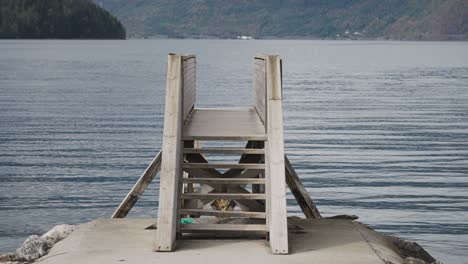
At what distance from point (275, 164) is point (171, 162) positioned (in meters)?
1.37

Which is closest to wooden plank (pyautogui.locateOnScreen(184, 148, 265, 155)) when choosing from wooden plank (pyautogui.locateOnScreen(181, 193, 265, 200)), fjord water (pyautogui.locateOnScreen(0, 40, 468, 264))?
wooden plank (pyautogui.locateOnScreen(181, 193, 265, 200))

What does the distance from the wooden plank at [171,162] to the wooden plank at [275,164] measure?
4.01ft

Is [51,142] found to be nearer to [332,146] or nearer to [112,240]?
[332,146]

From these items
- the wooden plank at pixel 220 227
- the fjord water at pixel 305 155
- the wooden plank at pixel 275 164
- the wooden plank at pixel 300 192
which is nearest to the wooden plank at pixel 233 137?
the wooden plank at pixel 275 164

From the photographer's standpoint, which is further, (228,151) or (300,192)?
(300,192)

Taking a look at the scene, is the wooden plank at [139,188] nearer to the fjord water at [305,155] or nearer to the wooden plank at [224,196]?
the wooden plank at [224,196]

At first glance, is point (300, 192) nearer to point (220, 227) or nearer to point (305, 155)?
point (220, 227)

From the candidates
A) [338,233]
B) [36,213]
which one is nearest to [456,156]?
[36,213]

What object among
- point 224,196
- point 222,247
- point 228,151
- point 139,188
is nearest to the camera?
point 222,247

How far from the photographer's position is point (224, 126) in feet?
55.6

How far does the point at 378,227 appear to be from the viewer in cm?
2202

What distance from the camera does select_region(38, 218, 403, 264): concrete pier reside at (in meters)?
13.4

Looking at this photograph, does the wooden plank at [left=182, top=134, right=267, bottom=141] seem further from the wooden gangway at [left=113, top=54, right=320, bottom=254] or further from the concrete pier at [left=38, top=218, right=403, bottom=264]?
the concrete pier at [left=38, top=218, right=403, bottom=264]

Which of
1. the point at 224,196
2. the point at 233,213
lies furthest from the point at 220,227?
the point at 224,196
